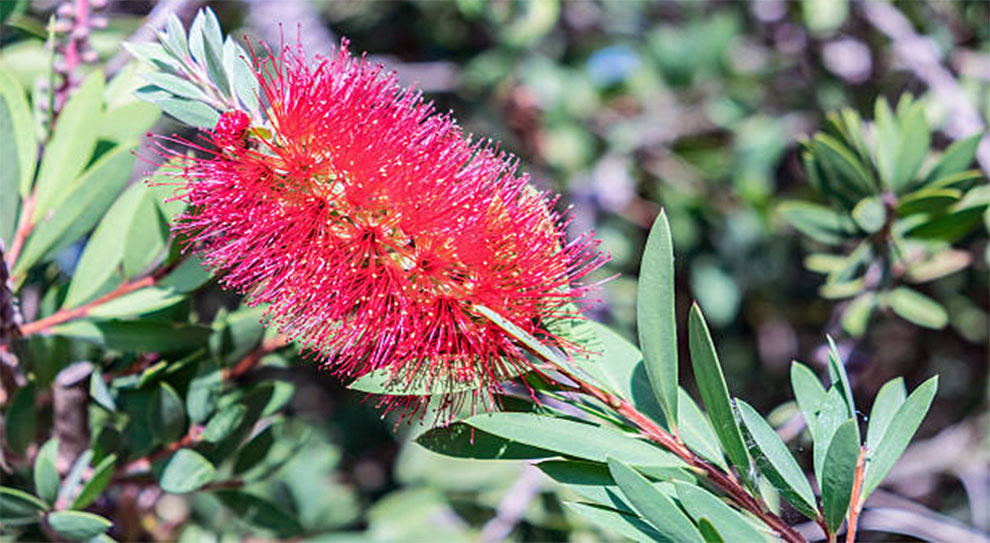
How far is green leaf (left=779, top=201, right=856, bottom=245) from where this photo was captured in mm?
1587

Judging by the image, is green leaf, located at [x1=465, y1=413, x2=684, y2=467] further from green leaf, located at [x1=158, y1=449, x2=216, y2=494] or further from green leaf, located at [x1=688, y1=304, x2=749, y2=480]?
green leaf, located at [x1=158, y1=449, x2=216, y2=494]

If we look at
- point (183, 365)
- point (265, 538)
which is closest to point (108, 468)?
point (183, 365)

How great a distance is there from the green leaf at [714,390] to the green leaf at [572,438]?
0.18 feet

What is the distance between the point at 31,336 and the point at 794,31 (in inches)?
85.1

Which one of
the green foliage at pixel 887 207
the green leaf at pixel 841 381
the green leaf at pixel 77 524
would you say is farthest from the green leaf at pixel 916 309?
the green leaf at pixel 77 524

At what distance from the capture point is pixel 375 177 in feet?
3.20

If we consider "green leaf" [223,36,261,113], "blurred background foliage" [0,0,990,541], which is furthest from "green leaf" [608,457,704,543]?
"blurred background foliage" [0,0,990,541]

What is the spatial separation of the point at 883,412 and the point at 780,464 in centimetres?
16

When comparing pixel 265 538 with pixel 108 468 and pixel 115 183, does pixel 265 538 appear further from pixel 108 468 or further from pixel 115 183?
pixel 115 183

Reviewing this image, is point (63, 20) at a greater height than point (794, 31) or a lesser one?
lesser

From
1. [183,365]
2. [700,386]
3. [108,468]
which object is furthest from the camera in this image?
[183,365]

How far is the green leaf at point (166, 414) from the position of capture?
1.19m

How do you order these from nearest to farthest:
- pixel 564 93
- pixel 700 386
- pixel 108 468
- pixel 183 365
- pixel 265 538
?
pixel 700 386 < pixel 108 468 < pixel 183 365 < pixel 265 538 < pixel 564 93

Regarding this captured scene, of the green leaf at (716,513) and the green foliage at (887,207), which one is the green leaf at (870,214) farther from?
the green leaf at (716,513)
